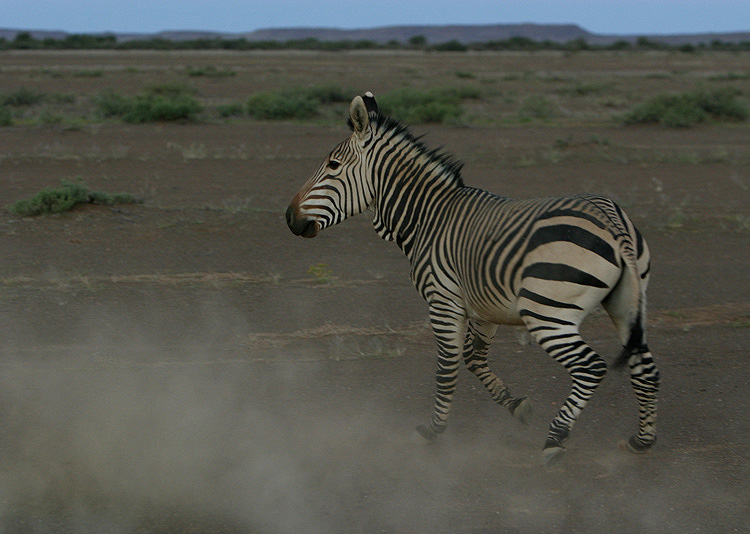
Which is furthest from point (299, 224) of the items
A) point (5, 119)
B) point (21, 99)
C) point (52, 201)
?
point (21, 99)

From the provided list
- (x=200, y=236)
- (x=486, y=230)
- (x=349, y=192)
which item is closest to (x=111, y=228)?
(x=200, y=236)

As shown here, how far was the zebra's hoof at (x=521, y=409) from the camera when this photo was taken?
17.0ft

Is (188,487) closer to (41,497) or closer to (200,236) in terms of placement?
(41,497)

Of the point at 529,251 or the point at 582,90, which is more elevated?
the point at 529,251

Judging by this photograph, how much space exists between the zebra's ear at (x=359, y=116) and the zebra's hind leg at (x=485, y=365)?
1.44m

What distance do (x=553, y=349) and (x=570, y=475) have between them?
87 centimetres

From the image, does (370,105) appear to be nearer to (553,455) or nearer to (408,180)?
(408,180)

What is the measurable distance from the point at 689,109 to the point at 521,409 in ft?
71.7

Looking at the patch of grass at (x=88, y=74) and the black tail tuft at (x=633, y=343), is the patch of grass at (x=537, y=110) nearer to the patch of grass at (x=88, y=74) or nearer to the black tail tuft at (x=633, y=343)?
the black tail tuft at (x=633, y=343)

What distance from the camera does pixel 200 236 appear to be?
34.3 ft

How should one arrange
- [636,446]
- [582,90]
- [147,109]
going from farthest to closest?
1. [582,90]
2. [147,109]
3. [636,446]

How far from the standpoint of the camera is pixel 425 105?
1006 inches

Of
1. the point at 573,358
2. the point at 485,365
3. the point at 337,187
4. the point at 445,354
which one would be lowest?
the point at 485,365

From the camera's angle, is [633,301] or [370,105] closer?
[633,301]
